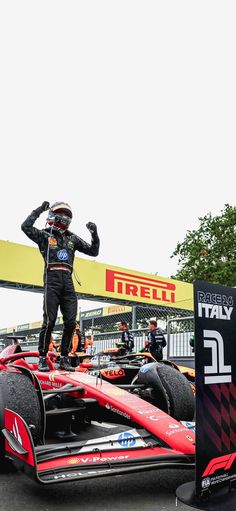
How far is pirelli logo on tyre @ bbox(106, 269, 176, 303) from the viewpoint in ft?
53.0

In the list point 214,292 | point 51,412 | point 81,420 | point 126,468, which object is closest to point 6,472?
point 51,412

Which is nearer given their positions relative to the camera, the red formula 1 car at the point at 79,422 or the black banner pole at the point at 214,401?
the black banner pole at the point at 214,401

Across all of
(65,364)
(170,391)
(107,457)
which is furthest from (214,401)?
(65,364)

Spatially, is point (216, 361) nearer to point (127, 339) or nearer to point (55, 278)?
point (55, 278)

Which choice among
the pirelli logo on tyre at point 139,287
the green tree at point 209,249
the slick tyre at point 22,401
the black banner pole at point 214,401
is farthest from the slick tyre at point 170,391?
the green tree at point 209,249

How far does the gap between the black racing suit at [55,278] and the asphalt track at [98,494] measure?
162 cm

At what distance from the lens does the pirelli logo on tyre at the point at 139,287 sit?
636 inches

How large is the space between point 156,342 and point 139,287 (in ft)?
24.8

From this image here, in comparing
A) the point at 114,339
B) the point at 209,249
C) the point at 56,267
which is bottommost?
the point at 114,339

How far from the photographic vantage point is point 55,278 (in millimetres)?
4852

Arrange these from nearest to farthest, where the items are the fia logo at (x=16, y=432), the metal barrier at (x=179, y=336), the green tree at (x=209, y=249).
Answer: the fia logo at (x=16, y=432) < the metal barrier at (x=179, y=336) < the green tree at (x=209, y=249)

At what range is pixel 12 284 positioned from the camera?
14.0 metres

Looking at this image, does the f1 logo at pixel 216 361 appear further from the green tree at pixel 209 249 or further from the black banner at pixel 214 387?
the green tree at pixel 209 249

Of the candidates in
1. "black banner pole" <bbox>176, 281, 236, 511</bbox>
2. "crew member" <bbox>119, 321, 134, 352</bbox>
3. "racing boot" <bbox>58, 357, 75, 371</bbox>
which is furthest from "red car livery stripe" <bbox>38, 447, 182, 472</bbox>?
"crew member" <bbox>119, 321, 134, 352</bbox>
